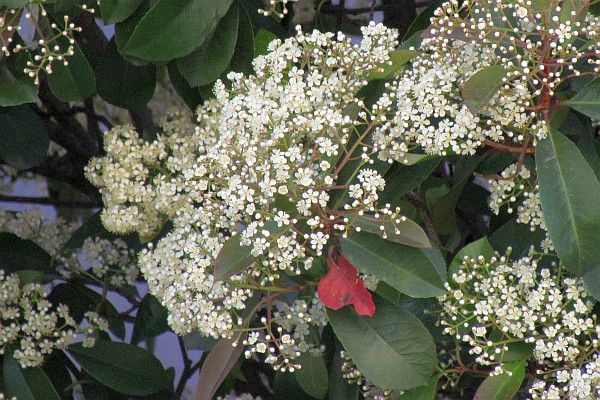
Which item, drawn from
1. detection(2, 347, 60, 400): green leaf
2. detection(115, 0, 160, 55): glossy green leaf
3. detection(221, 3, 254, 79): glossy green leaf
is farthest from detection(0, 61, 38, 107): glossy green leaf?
detection(2, 347, 60, 400): green leaf

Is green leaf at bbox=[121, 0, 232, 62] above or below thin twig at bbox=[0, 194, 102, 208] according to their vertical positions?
above

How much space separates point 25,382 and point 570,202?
76 centimetres

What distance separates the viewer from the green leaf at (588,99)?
0.92 m

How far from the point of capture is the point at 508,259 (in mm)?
1007

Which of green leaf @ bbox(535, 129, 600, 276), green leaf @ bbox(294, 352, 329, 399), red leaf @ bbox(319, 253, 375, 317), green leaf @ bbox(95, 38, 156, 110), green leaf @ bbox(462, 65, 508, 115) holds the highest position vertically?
green leaf @ bbox(462, 65, 508, 115)

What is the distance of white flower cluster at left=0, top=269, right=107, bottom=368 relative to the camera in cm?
119

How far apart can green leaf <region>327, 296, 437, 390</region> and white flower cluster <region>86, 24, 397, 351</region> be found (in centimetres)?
9

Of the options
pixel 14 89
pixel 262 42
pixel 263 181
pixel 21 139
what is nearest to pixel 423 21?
pixel 262 42

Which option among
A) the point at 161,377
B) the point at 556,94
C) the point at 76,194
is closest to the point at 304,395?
the point at 161,377

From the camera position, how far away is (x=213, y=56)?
1.13 m

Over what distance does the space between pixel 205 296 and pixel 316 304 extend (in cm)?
15

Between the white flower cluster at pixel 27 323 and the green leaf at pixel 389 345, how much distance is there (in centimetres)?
45

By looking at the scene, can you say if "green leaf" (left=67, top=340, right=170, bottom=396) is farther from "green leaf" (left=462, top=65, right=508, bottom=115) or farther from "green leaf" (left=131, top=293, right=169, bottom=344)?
"green leaf" (left=462, top=65, right=508, bottom=115)

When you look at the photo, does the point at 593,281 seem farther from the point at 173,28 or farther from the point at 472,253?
the point at 173,28
